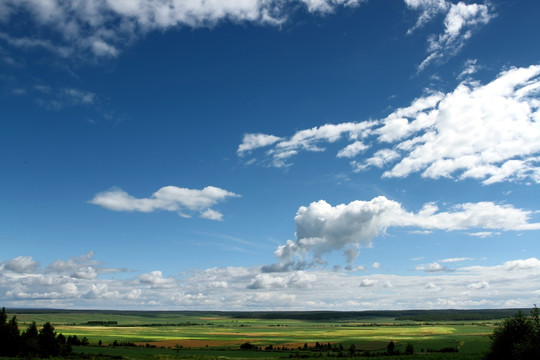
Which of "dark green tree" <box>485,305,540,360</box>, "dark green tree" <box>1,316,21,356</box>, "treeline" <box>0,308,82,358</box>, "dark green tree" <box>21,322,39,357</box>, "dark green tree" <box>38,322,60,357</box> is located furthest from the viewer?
"dark green tree" <box>38,322,60,357</box>

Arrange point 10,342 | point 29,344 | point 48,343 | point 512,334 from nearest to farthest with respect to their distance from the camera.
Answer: point 512,334
point 10,342
point 29,344
point 48,343

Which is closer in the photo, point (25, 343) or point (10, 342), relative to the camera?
point (10, 342)

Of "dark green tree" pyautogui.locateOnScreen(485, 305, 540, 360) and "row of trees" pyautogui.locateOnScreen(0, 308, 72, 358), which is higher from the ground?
"dark green tree" pyautogui.locateOnScreen(485, 305, 540, 360)

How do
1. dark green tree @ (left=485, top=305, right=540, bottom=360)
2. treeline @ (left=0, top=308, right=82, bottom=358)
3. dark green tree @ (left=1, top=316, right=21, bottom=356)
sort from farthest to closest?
treeline @ (left=0, top=308, right=82, bottom=358) → dark green tree @ (left=1, top=316, right=21, bottom=356) → dark green tree @ (left=485, top=305, right=540, bottom=360)

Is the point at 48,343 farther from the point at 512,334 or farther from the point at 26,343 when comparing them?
the point at 512,334

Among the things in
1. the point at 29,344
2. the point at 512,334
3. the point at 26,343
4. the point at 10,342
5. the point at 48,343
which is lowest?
the point at 48,343

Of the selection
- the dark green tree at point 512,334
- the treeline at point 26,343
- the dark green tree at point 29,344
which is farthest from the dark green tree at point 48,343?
the dark green tree at point 512,334

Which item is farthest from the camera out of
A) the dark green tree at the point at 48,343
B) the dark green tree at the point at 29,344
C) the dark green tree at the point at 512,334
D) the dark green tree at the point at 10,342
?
the dark green tree at the point at 48,343

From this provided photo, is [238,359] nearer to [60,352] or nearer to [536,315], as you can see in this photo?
[60,352]

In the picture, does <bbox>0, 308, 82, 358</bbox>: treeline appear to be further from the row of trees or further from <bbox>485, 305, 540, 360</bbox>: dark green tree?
<bbox>485, 305, 540, 360</bbox>: dark green tree

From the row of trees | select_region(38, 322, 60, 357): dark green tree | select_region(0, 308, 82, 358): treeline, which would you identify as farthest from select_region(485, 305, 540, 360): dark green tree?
select_region(38, 322, 60, 357): dark green tree

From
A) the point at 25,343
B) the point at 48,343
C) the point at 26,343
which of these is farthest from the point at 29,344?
the point at 48,343

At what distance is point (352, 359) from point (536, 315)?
40272 mm

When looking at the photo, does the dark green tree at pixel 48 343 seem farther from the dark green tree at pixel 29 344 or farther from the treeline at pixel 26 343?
the dark green tree at pixel 29 344
